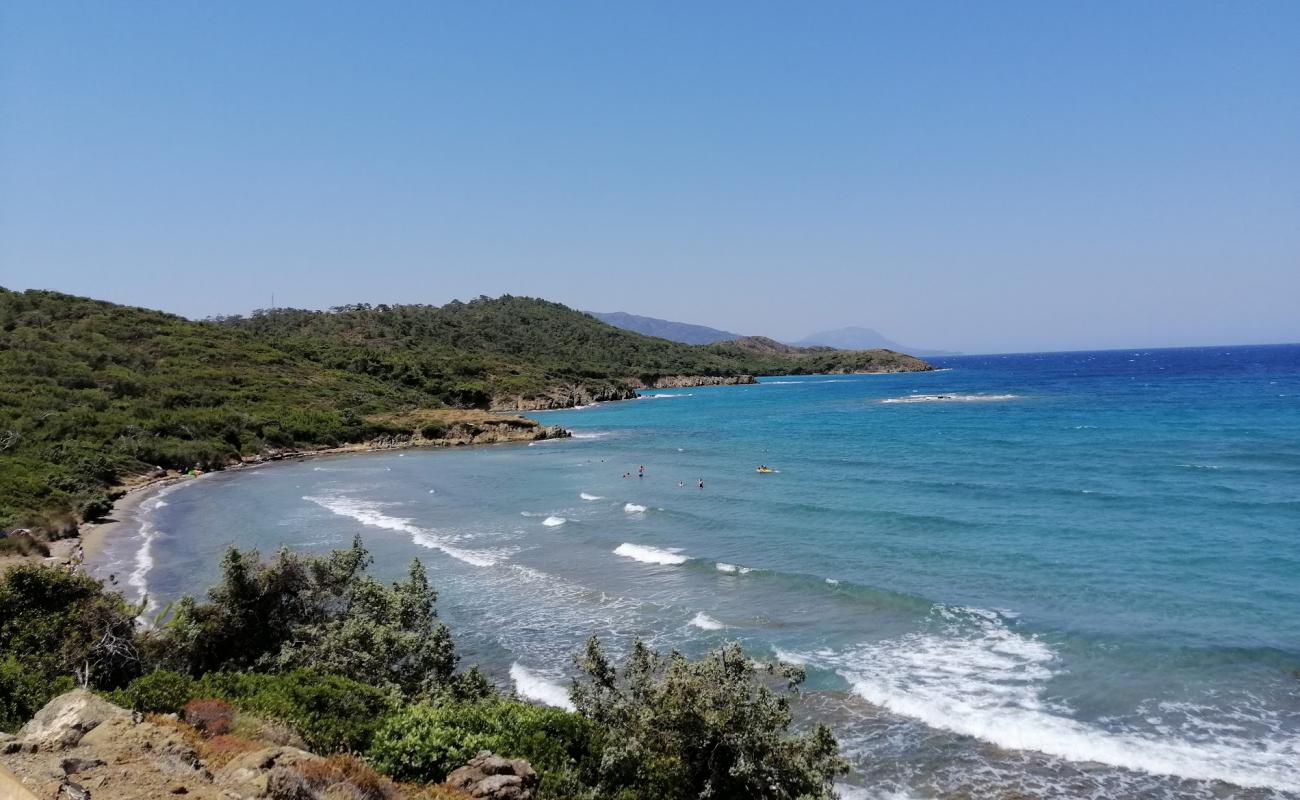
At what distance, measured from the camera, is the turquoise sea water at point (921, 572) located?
15.8 m

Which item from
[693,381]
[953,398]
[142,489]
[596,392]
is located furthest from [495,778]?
[693,381]

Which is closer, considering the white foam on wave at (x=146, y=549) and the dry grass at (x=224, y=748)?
the dry grass at (x=224, y=748)

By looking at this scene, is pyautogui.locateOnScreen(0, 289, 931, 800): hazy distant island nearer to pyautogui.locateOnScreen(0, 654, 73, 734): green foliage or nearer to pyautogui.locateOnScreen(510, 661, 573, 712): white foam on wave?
pyautogui.locateOnScreen(0, 654, 73, 734): green foliage

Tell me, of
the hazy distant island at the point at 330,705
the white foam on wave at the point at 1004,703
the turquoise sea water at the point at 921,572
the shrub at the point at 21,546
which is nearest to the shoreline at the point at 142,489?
the shrub at the point at 21,546

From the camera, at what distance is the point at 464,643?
863 inches

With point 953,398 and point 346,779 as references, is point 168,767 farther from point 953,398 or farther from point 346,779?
point 953,398

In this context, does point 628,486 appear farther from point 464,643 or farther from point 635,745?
point 635,745

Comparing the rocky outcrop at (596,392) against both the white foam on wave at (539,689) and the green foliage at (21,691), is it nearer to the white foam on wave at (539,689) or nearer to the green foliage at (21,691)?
the white foam on wave at (539,689)

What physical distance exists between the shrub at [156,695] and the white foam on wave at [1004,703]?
13.9 m

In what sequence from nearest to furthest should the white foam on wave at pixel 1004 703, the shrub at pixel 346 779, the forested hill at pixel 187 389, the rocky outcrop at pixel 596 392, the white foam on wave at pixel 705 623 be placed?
1. the shrub at pixel 346 779
2. the white foam on wave at pixel 1004 703
3. the white foam on wave at pixel 705 623
4. the forested hill at pixel 187 389
5. the rocky outcrop at pixel 596 392

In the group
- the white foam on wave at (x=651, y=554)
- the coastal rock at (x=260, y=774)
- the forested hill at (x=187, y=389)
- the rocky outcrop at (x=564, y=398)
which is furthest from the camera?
the rocky outcrop at (x=564, y=398)

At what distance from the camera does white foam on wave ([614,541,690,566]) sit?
100ft

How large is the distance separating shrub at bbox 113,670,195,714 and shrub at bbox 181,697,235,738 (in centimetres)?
27

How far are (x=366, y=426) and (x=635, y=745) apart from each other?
7430 cm
